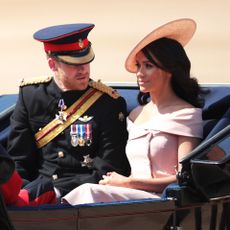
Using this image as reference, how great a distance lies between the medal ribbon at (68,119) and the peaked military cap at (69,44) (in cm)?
18

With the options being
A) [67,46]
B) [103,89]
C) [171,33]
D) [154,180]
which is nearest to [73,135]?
[103,89]

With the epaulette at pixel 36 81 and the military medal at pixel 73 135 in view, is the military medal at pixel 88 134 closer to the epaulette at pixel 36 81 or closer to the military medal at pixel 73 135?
the military medal at pixel 73 135

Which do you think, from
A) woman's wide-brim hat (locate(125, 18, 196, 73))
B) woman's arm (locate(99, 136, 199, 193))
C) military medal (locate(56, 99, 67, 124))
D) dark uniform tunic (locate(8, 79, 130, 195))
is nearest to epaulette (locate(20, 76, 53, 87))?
dark uniform tunic (locate(8, 79, 130, 195))

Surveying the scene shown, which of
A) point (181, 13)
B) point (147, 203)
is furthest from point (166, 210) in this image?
point (181, 13)

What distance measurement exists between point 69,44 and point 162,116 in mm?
519

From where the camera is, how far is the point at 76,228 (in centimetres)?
287

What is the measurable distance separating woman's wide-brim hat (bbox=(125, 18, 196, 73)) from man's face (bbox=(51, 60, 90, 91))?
7.8 inches

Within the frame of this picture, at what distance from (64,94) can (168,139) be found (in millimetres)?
555

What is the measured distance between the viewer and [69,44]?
140 inches

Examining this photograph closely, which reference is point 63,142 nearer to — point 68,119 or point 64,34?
point 68,119

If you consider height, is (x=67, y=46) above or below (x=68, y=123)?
above

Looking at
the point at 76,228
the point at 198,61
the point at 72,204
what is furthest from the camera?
the point at 198,61

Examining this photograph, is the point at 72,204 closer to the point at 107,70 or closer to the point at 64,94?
the point at 64,94

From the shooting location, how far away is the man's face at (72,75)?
3.51 m
